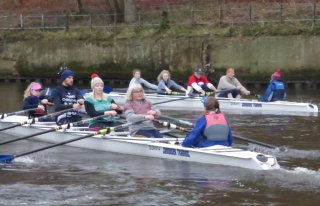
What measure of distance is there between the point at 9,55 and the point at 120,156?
1060 inches

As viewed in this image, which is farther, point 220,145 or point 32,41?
point 32,41

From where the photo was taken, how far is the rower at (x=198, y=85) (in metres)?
25.7

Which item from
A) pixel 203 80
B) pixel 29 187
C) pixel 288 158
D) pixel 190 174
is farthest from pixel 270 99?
pixel 29 187

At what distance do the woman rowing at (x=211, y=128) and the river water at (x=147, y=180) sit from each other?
506mm

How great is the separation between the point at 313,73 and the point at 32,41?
648 inches

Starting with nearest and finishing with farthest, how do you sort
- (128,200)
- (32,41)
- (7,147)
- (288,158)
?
1. (128,200)
2. (288,158)
3. (7,147)
4. (32,41)

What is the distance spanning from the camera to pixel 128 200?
37.0ft

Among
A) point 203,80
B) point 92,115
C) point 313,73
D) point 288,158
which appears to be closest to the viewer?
point 288,158

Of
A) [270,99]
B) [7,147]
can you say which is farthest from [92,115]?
[270,99]

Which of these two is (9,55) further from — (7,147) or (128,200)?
(128,200)

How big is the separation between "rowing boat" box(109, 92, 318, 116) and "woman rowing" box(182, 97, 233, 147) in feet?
33.2

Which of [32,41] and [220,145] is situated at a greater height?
[32,41]

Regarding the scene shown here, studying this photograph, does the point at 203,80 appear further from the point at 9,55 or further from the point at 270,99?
the point at 9,55

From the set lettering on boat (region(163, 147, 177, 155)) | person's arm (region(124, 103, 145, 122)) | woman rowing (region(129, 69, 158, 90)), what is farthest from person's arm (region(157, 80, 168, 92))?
lettering on boat (region(163, 147, 177, 155))
